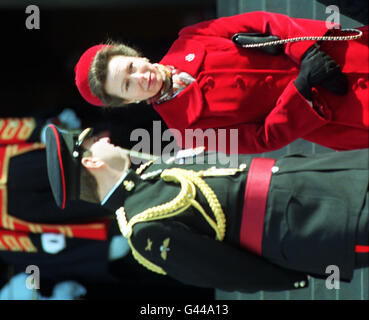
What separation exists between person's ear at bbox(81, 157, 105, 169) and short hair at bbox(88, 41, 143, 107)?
0.23 metres

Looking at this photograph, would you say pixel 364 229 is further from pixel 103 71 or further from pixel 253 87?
pixel 103 71

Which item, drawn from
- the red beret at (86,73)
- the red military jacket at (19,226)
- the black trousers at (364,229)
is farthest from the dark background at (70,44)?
the black trousers at (364,229)

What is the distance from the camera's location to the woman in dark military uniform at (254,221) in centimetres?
137

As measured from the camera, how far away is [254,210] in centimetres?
141

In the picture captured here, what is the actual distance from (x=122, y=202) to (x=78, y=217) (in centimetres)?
86

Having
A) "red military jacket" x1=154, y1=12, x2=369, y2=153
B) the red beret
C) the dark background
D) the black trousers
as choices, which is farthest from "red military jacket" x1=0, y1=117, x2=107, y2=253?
the black trousers

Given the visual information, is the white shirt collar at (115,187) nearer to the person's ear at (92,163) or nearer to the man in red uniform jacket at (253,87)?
the person's ear at (92,163)

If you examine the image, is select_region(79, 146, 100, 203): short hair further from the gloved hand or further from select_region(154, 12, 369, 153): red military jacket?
the gloved hand

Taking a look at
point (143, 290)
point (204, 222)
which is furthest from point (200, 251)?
point (143, 290)

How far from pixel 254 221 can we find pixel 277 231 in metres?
0.06

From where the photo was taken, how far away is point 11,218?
225cm

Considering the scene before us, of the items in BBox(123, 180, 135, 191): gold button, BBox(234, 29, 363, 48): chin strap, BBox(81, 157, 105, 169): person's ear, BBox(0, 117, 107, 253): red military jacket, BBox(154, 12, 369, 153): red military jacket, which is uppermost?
BBox(234, 29, 363, 48): chin strap


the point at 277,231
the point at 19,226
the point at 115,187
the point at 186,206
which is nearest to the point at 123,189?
the point at 115,187

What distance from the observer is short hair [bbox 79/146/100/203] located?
154cm
